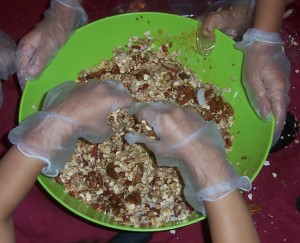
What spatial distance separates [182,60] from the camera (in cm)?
100

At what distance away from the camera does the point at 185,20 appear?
932mm

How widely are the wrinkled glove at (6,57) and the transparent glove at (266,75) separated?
0.55 metres

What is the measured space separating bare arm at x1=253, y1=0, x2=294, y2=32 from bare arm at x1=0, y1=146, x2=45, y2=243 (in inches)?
22.5

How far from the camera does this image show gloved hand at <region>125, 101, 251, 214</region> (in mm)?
673

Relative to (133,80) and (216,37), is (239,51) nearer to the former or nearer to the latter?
(216,37)

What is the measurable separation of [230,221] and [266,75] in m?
0.35

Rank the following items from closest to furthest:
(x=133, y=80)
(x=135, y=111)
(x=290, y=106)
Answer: (x=135, y=111), (x=133, y=80), (x=290, y=106)

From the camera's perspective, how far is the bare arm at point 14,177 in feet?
2.27

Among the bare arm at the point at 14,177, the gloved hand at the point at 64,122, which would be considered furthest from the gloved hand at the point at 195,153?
the bare arm at the point at 14,177

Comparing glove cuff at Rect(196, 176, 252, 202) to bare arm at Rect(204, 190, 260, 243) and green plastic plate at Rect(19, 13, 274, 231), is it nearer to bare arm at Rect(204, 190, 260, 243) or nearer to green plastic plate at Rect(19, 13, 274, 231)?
bare arm at Rect(204, 190, 260, 243)

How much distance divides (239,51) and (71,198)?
0.49 m

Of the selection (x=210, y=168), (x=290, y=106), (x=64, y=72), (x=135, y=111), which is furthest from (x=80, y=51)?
(x=290, y=106)

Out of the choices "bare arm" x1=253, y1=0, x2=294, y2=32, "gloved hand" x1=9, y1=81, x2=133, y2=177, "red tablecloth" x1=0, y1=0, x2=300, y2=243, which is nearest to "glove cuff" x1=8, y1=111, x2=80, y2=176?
"gloved hand" x1=9, y1=81, x2=133, y2=177

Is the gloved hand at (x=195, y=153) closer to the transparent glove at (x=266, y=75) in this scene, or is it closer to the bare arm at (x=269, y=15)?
the transparent glove at (x=266, y=75)
